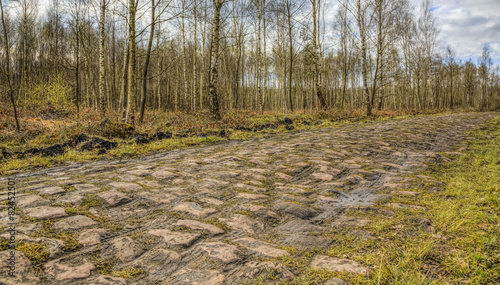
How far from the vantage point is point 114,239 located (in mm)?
2121

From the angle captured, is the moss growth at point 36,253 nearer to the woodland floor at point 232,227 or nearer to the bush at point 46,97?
the woodland floor at point 232,227

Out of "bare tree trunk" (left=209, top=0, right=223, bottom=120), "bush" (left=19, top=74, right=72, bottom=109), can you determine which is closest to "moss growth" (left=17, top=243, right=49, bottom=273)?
"bare tree trunk" (left=209, top=0, right=223, bottom=120)

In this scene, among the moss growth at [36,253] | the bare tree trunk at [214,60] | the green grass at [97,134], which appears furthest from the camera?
the bare tree trunk at [214,60]

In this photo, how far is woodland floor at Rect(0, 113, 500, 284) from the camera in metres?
1.67

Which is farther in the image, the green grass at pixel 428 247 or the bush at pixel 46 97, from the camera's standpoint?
the bush at pixel 46 97

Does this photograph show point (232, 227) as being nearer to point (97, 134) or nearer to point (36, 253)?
point (36, 253)

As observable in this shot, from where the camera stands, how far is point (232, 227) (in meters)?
2.39

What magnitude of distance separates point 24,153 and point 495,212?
8.65m

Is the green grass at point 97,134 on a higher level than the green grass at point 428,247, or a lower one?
higher

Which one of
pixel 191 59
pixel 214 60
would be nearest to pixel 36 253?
pixel 214 60

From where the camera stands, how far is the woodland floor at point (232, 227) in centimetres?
167

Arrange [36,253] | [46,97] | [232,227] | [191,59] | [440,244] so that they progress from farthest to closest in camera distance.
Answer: [191,59]
[46,97]
[232,227]
[440,244]
[36,253]

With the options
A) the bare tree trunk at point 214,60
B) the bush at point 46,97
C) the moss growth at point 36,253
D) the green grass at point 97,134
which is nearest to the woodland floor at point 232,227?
the moss growth at point 36,253

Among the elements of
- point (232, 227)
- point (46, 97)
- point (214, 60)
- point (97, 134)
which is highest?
point (214, 60)
